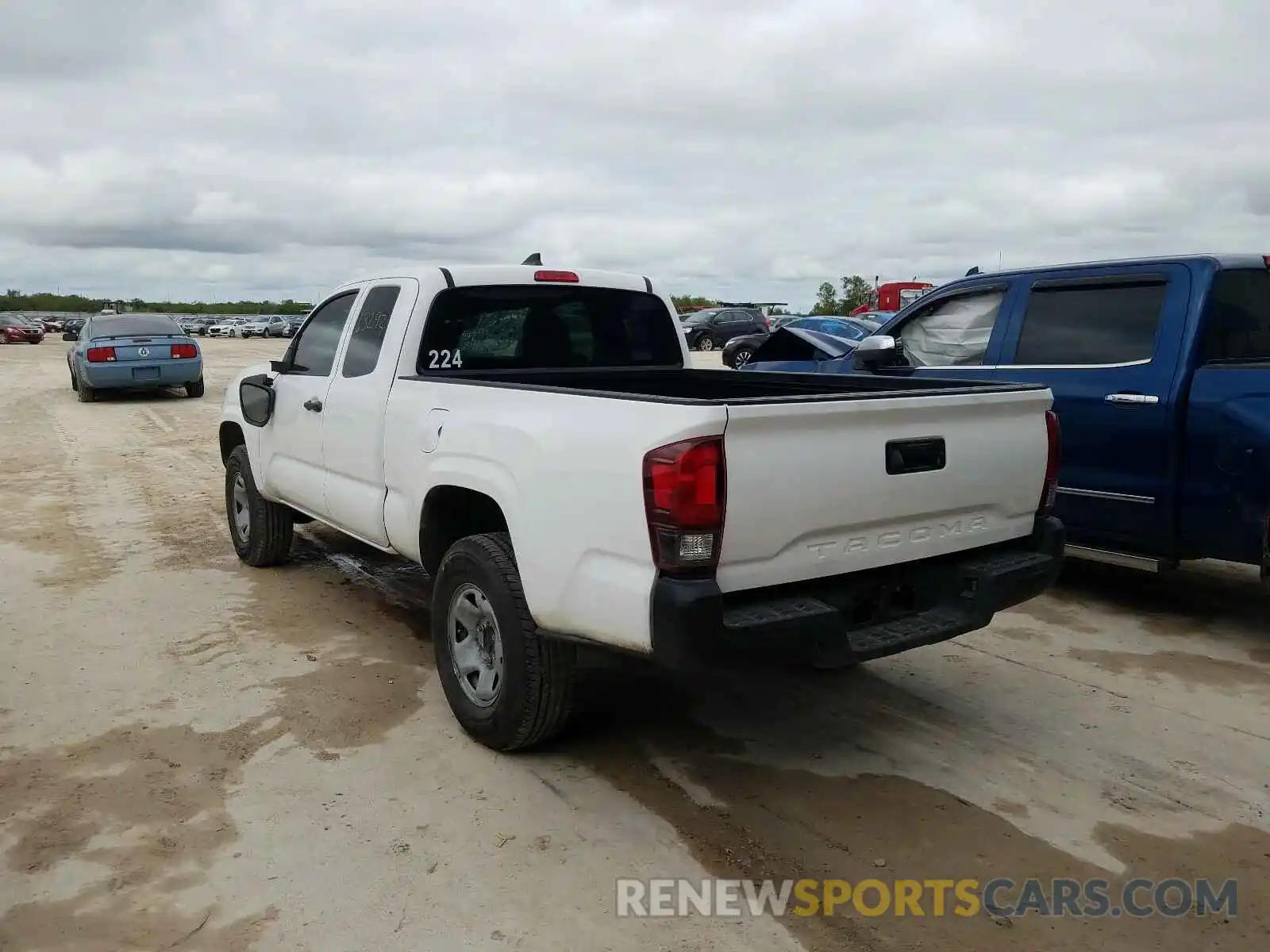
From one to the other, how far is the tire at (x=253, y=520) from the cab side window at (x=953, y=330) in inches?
169

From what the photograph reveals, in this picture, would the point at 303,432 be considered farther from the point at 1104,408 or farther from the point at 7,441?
the point at 7,441

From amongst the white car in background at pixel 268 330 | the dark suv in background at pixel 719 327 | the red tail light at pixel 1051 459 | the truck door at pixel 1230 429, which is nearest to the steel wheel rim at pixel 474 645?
the red tail light at pixel 1051 459

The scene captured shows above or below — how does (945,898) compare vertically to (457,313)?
below

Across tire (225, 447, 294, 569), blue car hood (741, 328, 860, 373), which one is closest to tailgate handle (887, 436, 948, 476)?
blue car hood (741, 328, 860, 373)

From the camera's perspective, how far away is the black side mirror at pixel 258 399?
20.0ft

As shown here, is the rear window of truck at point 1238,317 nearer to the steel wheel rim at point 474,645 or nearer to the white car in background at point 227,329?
the steel wheel rim at point 474,645

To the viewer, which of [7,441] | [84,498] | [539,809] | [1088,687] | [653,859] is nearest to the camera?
[653,859]

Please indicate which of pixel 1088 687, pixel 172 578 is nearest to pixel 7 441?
pixel 172 578

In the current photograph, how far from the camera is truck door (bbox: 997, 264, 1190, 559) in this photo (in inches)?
208

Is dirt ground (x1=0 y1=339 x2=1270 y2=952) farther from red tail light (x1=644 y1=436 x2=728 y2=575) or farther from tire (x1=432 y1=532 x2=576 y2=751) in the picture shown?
red tail light (x1=644 y1=436 x2=728 y2=575)

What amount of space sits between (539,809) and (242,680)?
1900mm

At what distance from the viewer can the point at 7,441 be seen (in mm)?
13039

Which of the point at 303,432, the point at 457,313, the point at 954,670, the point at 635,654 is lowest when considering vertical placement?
the point at 954,670

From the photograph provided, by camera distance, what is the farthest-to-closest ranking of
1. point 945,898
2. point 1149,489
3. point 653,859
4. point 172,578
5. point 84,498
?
point 84,498 → point 172,578 → point 1149,489 → point 653,859 → point 945,898
